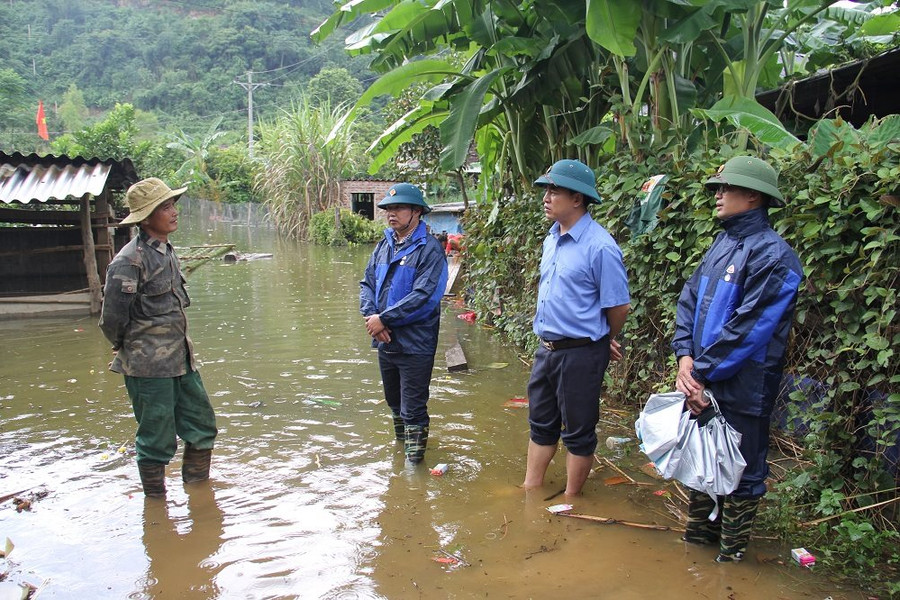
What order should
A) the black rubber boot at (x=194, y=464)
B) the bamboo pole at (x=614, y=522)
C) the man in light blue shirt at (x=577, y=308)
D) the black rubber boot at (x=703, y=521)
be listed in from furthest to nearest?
1. the black rubber boot at (x=194, y=464)
2. the man in light blue shirt at (x=577, y=308)
3. the bamboo pole at (x=614, y=522)
4. the black rubber boot at (x=703, y=521)

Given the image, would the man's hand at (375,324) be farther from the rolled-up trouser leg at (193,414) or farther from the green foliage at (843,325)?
the green foliage at (843,325)

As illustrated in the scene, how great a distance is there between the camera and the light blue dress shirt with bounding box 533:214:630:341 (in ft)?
13.4

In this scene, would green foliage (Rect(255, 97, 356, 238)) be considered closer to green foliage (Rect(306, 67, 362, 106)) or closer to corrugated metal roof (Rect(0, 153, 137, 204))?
corrugated metal roof (Rect(0, 153, 137, 204))

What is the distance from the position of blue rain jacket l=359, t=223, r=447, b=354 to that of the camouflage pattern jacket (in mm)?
1360

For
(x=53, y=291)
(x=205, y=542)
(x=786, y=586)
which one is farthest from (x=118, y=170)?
(x=786, y=586)

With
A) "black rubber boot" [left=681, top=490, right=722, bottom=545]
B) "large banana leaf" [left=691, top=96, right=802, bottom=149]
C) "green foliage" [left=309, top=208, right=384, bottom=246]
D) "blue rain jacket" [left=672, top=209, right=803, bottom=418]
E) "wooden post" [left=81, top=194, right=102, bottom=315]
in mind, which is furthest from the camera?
"green foliage" [left=309, top=208, right=384, bottom=246]

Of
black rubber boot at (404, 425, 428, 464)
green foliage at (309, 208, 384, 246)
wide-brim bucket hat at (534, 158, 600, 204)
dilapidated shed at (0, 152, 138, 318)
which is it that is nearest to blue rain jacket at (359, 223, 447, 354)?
black rubber boot at (404, 425, 428, 464)

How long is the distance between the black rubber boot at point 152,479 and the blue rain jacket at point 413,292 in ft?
5.45

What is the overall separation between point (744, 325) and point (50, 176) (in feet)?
36.8

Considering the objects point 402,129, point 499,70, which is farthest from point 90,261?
point 499,70

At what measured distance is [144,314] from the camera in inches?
171

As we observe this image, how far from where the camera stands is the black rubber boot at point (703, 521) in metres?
3.71

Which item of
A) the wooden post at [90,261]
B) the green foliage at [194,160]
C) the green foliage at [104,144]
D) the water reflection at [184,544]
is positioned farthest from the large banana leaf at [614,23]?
the green foliage at [194,160]

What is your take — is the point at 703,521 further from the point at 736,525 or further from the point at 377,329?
the point at 377,329
